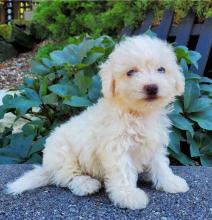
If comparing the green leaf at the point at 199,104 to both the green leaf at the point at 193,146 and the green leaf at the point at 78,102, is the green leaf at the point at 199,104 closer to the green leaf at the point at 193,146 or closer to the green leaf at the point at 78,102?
the green leaf at the point at 193,146

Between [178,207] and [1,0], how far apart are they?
14402mm

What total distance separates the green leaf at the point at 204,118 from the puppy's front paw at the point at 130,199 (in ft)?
5.41

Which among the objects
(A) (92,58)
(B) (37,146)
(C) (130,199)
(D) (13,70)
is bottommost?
(D) (13,70)

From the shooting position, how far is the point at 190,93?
518cm

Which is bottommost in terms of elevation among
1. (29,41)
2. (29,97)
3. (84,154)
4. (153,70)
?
(29,41)

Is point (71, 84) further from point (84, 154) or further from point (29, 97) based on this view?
point (84, 154)

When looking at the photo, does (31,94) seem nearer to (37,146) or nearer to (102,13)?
(37,146)

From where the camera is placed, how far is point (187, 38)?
6.79 m

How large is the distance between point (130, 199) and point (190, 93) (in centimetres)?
196

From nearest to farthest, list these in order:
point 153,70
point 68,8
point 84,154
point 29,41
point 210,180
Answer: point 153,70
point 84,154
point 210,180
point 68,8
point 29,41

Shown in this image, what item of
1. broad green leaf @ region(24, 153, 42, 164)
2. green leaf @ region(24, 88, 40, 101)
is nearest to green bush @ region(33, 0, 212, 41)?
green leaf @ region(24, 88, 40, 101)

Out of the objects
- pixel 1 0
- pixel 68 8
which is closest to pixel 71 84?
pixel 68 8

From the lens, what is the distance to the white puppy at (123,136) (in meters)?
3.55

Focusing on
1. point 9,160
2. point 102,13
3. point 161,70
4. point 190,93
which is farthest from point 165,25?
point 161,70
